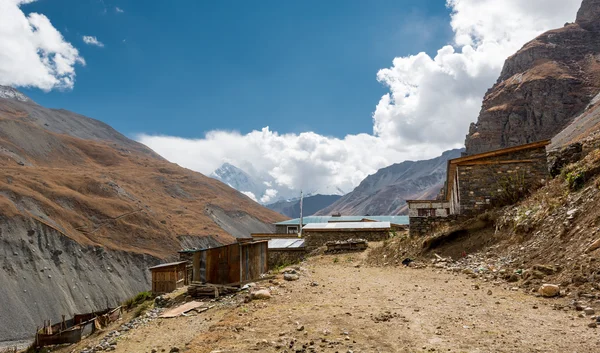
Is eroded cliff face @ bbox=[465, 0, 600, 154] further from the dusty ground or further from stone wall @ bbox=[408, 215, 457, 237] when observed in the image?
the dusty ground

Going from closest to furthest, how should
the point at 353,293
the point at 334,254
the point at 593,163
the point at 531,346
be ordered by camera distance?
1. the point at 531,346
2. the point at 353,293
3. the point at 593,163
4. the point at 334,254

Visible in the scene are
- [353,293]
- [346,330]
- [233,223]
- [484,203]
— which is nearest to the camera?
[346,330]

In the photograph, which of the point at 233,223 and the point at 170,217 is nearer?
the point at 170,217

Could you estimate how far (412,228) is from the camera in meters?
20.4

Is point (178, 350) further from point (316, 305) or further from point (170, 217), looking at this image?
point (170, 217)

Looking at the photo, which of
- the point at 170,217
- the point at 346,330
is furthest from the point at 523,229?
the point at 170,217

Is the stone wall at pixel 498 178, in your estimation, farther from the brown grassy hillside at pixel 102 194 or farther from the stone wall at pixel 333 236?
the brown grassy hillside at pixel 102 194

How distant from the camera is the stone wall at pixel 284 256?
24.6m

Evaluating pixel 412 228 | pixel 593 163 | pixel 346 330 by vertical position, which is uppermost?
pixel 593 163

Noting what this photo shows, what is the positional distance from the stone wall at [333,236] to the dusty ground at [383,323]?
1279 cm

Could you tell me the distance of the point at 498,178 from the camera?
728 inches

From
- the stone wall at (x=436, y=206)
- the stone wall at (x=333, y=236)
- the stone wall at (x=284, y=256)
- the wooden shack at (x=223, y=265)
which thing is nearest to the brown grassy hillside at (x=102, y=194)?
the stone wall at (x=284, y=256)

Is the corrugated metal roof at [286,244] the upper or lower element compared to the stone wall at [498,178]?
lower

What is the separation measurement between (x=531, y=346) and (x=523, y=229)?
357 inches
